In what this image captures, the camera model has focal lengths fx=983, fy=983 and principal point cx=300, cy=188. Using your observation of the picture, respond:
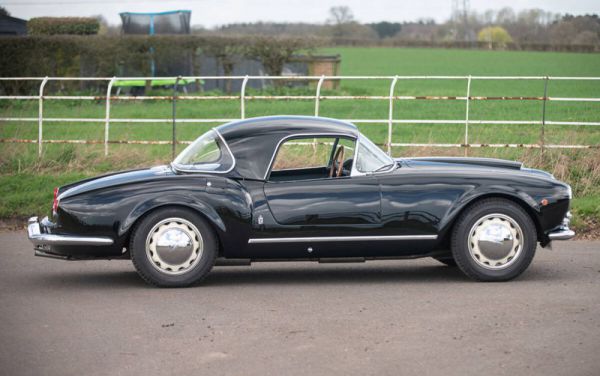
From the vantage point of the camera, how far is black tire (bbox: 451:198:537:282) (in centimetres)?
841

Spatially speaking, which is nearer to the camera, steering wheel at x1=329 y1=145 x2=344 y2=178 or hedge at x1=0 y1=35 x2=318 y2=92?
steering wheel at x1=329 y1=145 x2=344 y2=178

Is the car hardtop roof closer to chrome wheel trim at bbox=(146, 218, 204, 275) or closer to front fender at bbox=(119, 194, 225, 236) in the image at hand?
front fender at bbox=(119, 194, 225, 236)

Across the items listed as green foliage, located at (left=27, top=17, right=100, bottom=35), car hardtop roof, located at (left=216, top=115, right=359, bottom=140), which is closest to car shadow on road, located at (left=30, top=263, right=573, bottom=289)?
car hardtop roof, located at (left=216, top=115, right=359, bottom=140)

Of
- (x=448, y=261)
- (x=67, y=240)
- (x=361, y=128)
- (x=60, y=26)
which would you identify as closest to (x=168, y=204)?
(x=67, y=240)

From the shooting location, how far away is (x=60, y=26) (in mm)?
42094

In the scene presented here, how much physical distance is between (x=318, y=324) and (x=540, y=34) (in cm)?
6505

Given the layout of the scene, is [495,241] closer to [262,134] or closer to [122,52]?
[262,134]

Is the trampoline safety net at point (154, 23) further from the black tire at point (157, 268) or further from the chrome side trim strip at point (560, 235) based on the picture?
the chrome side trim strip at point (560, 235)

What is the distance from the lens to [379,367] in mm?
5836

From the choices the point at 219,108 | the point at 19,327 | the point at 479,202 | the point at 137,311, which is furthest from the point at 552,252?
the point at 219,108

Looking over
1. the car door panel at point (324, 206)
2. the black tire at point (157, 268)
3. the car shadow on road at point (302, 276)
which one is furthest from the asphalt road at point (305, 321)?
the car door panel at point (324, 206)

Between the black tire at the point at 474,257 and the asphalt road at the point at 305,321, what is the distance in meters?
0.11

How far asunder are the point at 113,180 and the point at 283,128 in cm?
156

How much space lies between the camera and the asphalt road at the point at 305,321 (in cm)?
595
